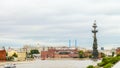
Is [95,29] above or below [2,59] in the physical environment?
above

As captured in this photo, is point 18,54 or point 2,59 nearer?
point 2,59

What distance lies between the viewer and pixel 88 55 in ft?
653

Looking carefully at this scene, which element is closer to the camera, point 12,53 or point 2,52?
point 2,52

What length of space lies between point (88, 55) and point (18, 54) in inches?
1245

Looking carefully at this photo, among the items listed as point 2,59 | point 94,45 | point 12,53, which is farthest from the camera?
point 12,53

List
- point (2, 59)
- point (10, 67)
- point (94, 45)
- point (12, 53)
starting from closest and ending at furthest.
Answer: point (10, 67), point (94, 45), point (2, 59), point (12, 53)

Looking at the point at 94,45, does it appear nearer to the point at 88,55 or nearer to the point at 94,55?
the point at 94,55

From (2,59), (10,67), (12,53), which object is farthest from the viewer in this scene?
(12,53)

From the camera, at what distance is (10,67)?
79562 millimetres

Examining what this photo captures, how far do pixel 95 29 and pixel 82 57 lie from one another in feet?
216

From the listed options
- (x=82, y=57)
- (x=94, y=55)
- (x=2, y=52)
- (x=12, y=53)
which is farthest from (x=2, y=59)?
(x=82, y=57)

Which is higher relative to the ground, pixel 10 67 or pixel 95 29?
pixel 95 29

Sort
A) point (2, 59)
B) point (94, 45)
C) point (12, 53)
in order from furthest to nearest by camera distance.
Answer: point (12, 53) < point (2, 59) < point (94, 45)

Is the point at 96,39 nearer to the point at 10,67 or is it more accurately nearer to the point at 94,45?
the point at 94,45
